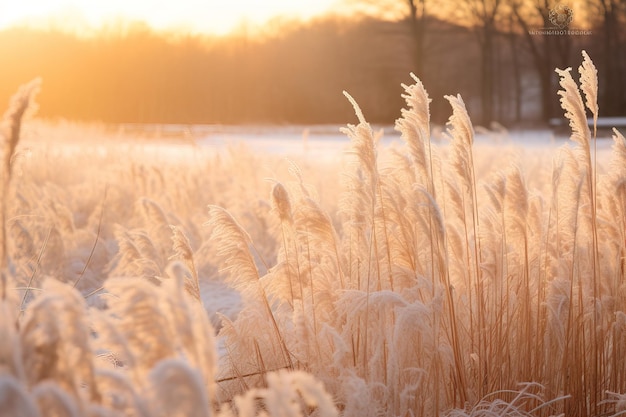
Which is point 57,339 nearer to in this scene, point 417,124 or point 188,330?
point 188,330

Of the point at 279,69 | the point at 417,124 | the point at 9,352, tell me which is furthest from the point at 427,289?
the point at 279,69

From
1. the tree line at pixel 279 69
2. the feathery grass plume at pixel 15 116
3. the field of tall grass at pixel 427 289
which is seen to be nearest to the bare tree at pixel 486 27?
the tree line at pixel 279 69

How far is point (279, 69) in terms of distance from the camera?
121ft

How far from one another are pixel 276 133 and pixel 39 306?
27166 millimetres

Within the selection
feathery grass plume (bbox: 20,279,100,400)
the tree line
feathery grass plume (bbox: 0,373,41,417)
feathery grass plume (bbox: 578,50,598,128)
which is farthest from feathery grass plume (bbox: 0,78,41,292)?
the tree line

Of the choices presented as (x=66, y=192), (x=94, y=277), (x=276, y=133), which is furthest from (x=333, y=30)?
(x=94, y=277)

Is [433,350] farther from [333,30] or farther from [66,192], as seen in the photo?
[333,30]

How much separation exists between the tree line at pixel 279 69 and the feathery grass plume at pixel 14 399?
80.9ft

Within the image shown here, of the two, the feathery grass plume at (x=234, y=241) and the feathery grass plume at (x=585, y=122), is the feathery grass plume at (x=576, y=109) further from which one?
the feathery grass plume at (x=234, y=241)

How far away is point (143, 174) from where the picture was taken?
273 inches

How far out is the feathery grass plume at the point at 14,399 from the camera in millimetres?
1048

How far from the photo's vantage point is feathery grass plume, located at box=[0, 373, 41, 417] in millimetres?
1048

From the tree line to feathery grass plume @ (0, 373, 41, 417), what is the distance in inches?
971

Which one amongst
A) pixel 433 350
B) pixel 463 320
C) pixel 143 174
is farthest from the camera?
pixel 143 174
